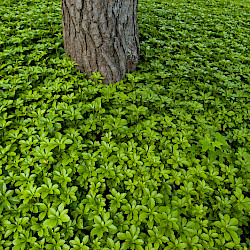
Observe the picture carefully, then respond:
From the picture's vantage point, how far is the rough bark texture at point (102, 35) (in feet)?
7.40

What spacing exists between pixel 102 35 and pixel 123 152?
1.45 metres

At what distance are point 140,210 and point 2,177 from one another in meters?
1.15

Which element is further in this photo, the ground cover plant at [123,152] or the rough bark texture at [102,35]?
the rough bark texture at [102,35]

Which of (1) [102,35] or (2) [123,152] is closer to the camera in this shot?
(2) [123,152]

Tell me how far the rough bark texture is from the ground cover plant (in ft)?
0.62

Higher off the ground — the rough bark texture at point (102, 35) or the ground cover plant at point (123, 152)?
the rough bark texture at point (102, 35)

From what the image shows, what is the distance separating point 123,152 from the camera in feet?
5.98

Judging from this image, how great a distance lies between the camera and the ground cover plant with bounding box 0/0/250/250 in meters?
1.41

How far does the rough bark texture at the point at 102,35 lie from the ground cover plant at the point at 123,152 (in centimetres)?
19

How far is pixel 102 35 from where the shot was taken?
2.34 metres

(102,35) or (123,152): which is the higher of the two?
(102,35)

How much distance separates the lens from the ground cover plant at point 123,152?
4.63 feet

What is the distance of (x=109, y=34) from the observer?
2361 millimetres

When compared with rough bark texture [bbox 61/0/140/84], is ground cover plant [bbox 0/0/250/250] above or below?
below
